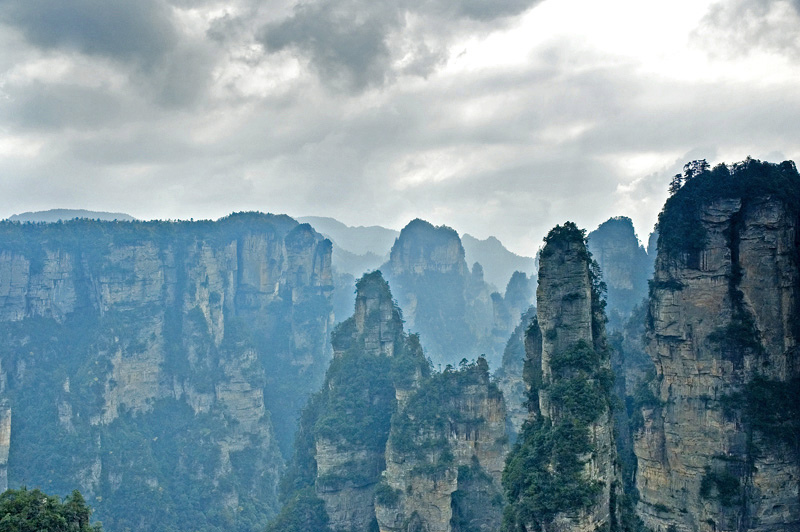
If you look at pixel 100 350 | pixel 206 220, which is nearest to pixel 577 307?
pixel 100 350

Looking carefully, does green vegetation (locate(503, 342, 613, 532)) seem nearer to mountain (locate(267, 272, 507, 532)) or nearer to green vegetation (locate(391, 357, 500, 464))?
green vegetation (locate(391, 357, 500, 464))

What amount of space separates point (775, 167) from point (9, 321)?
264 ft

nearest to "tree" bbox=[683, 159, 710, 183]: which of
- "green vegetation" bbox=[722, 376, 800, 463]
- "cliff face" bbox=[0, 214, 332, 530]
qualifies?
"green vegetation" bbox=[722, 376, 800, 463]

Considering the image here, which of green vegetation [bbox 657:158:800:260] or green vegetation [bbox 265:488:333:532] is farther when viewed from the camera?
green vegetation [bbox 265:488:333:532]

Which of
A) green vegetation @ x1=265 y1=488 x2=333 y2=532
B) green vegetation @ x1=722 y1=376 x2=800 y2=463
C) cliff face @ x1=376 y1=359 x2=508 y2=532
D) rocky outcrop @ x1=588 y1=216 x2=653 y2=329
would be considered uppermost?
rocky outcrop @ x1=588 y1=216 x2=653 y2=329

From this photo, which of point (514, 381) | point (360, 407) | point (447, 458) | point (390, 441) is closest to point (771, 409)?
point (447, 458)

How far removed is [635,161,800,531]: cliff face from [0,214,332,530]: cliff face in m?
53.7

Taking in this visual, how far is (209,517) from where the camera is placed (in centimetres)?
7319

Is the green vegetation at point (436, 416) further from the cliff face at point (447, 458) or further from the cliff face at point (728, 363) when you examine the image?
the cliff face at point (728, 363)

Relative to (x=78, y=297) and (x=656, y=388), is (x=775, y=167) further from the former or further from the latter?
(x=78, y=297)

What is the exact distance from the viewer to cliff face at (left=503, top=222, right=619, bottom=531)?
96.4 ft

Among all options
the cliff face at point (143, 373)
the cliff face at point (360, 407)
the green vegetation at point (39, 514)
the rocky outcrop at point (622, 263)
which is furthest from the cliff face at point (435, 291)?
the green vegetation at point (39, 514)

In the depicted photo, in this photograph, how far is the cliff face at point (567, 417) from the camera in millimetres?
29375

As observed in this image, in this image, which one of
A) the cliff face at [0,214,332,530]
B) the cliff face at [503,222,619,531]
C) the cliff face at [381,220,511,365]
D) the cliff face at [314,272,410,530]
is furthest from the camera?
the cliff face at [381,220,511,365]
